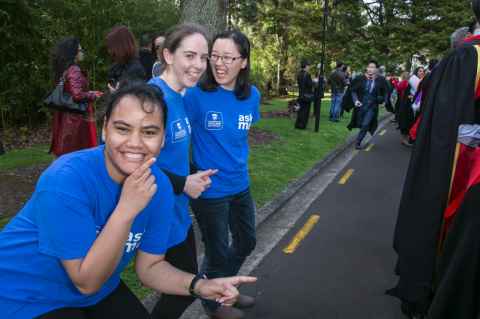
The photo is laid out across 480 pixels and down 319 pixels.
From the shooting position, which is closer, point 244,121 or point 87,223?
point 87,223

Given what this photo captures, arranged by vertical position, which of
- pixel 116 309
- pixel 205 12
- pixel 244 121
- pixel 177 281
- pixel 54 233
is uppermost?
pixel 205 12

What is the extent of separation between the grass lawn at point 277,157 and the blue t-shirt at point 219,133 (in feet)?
3.89

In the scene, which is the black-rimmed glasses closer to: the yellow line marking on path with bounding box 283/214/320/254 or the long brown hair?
the long brown hair

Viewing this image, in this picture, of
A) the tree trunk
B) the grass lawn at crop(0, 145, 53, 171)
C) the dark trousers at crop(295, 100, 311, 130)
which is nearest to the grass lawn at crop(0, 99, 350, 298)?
the grass lawn at crop(0, 145, 53, 171)

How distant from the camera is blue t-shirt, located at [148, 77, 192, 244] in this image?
254 centimetres

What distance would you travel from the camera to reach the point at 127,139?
5.89 feet

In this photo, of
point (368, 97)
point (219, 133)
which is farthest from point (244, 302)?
point (368, 97)

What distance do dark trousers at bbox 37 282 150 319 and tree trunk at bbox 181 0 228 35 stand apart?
5.83 metres

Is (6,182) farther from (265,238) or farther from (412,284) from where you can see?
(412,284)

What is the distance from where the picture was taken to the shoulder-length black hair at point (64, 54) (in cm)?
538

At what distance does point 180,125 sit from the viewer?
8.55ft

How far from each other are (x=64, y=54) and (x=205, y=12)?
9.32ft

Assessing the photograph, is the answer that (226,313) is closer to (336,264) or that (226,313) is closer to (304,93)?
(336,264)

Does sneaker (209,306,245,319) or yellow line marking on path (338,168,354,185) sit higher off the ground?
yellow line marking on path (338,168,354,185)
